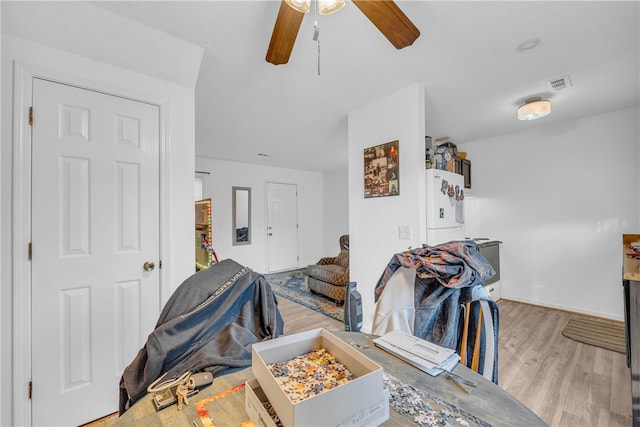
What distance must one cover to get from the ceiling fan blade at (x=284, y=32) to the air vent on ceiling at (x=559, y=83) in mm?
2409

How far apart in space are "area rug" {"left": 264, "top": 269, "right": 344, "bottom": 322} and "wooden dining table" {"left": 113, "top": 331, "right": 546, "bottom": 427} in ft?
7.83

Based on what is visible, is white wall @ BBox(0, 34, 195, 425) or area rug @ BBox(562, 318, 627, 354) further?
area rug @ BBox(562, 318, 627, 354)

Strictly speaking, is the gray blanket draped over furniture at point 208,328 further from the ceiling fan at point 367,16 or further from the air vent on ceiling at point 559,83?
the air vent on ceiling at point 559,83

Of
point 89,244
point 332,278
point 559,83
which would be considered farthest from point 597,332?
point 89,244

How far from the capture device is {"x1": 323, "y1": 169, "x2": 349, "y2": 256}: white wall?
6.07m

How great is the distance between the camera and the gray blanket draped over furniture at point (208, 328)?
3.00ft

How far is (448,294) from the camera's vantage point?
107 cm

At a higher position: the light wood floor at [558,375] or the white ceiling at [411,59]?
the white ceiling at [411,59]

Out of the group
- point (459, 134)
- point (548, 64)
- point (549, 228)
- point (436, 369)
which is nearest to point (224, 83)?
point (436, 369)

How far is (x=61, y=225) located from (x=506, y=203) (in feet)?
15.9

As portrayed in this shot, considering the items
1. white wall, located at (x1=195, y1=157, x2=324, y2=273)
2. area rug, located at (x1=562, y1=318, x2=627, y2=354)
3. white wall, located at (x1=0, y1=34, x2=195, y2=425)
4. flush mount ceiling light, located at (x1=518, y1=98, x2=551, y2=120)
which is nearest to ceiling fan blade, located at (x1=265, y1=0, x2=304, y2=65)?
white wall, located at (x1=0, y1=34, x2=195, y2=425)

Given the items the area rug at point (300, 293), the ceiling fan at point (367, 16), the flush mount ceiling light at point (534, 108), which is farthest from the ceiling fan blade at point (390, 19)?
the area rug at point (300, 293)

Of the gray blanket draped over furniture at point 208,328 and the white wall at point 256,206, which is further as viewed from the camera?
the white wall at point 256,206

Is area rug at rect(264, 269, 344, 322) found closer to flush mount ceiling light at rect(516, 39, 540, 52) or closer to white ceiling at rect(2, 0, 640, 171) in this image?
white ceiling at rect(2, 0, 640, 171)
